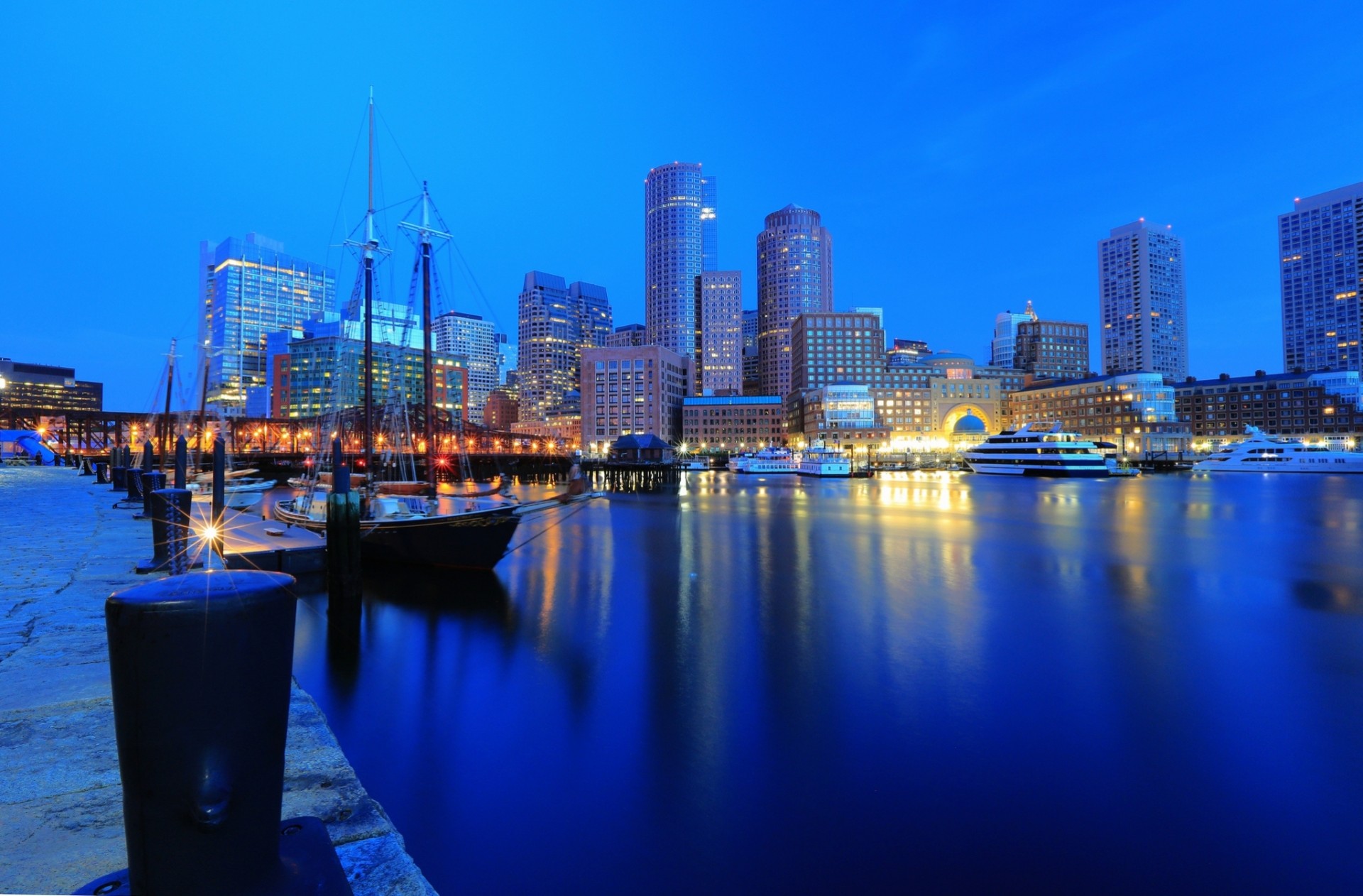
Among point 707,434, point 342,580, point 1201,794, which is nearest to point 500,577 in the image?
point 342,580

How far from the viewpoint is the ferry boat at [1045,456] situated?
353 ft

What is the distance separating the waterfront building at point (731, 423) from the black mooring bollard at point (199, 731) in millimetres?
191516

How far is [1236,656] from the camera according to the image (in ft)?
48.9

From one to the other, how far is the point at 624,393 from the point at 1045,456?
109297mm

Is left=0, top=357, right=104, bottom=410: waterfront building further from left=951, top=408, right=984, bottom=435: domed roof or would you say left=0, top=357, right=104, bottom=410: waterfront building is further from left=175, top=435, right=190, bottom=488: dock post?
left=951, top=408, right=984, bottom=435: domed roof

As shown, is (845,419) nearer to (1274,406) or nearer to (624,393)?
(624,393)

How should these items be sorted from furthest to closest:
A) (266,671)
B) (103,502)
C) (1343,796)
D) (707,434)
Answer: (707,434) → (103,502) → (1343,796) → (266,671)

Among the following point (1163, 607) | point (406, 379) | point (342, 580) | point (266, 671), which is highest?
point (406, 379)

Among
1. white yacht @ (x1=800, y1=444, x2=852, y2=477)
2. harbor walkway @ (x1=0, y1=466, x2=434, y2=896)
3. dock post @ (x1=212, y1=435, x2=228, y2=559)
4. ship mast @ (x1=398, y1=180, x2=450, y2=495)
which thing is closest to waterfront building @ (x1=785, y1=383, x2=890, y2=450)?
white yacht @ (x1=800, y1=444, x2=852, y2=477)

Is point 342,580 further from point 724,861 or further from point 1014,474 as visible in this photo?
point 1014,474

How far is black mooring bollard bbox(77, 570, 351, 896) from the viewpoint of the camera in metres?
2.47

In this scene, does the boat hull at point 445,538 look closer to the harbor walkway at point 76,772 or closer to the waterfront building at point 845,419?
→ the harbor walkway at point 76,772

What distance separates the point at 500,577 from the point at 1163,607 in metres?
21.4

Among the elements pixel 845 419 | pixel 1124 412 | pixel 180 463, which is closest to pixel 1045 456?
pixel 845 419
